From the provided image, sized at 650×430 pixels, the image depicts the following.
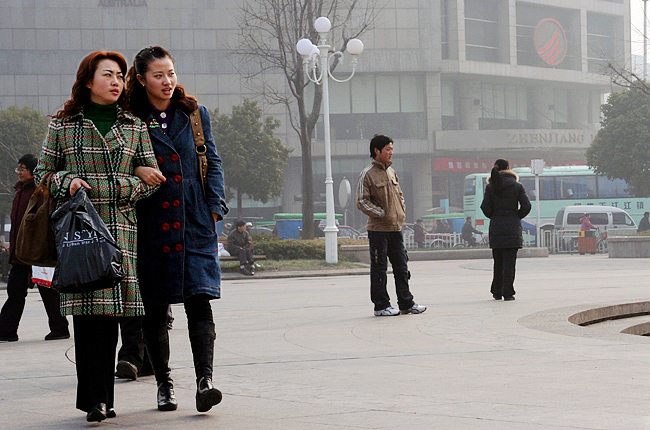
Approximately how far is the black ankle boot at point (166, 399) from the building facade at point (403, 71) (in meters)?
55.4

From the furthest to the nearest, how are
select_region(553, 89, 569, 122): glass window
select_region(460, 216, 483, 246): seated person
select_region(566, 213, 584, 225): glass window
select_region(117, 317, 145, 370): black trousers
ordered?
1. select_region(553, 89, 569, 122): glass window
2. select_region(566, 213, 584, 225): glass window
3. select_region(460, 216, 483, 246): seated person
4. select_region(117, 317, 145, 370): black trousers

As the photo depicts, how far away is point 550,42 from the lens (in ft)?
230

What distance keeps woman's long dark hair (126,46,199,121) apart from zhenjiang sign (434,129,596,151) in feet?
196

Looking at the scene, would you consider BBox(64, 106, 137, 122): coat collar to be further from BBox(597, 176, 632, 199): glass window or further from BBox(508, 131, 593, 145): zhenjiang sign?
BBox(508, 131, 593, 145): zhenjiang sign

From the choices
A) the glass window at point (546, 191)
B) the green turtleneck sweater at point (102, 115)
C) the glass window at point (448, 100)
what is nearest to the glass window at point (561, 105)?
the glass window at point (448, 100)

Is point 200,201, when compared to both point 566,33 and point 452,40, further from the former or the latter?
point 566,33

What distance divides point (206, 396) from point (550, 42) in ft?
224

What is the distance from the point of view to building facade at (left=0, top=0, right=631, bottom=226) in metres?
61.6

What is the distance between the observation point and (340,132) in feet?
213

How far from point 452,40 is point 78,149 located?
62.3 meters

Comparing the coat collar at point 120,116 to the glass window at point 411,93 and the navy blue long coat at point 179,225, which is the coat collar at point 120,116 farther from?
the glass window at point 411,93

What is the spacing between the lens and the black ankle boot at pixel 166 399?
5062 mm

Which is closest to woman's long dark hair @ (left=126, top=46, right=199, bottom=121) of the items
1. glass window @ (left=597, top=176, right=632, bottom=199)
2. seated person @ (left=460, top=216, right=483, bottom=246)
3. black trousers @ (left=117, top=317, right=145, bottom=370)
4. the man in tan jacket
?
black trousers @ (left=117, top=317, right=145, bottom=370)

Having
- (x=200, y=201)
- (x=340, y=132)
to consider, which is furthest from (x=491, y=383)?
(x=340, y=132)
